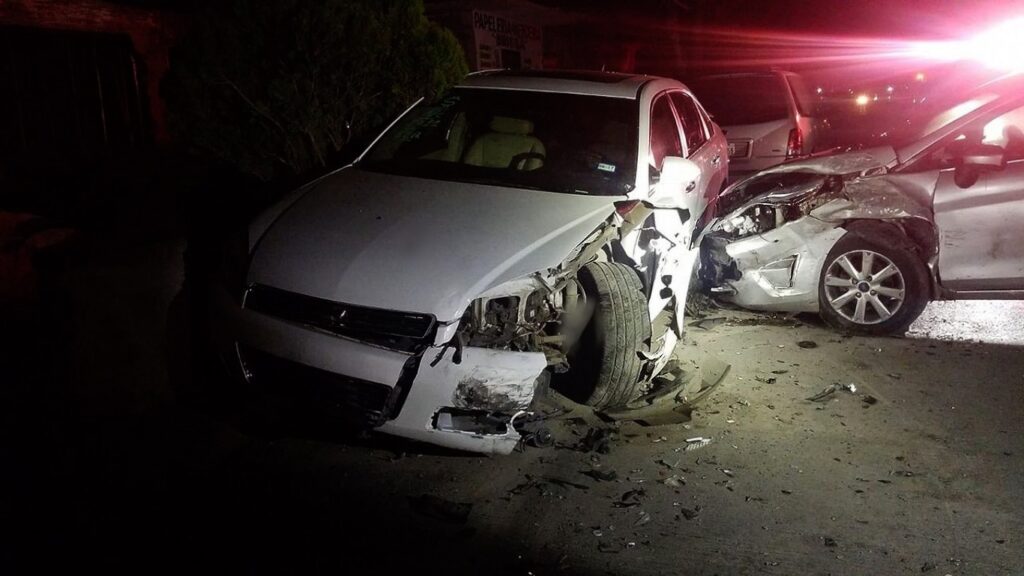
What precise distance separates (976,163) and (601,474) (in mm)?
3602

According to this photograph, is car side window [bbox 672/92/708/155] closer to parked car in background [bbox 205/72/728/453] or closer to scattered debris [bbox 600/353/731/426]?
parked car in background [bbox 205/72/728/453]

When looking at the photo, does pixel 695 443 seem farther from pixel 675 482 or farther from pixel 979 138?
pixel 979 138

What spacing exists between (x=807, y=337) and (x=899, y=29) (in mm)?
26385

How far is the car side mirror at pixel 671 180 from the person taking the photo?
4.46 meters

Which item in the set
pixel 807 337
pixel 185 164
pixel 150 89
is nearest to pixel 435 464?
pixel 807 337

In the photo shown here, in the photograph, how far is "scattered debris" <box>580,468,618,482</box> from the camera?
358 cm

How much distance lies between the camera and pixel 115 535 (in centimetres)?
303

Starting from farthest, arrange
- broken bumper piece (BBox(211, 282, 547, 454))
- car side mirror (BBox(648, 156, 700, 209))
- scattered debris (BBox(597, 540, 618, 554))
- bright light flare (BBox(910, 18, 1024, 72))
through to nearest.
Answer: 1. bright light flare (BBox(910, 18, 1024, 72))
2. car side mirror (BBox(648, 156, 700, 209))
3. broken bumper piece (BBox(211, 282, 547, 454))
4. scattered debris (BBox(597, 540, 618, 554))

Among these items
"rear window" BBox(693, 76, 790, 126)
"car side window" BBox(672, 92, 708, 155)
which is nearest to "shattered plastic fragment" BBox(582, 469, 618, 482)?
"car side window" BBox(672, 92, 708, 155)

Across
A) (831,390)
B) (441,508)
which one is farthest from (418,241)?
(831,390)

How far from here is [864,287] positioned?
548 cm

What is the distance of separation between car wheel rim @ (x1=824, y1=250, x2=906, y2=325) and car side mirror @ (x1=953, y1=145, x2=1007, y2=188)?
736 mm

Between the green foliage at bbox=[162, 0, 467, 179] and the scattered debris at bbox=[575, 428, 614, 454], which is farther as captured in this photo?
the green foliage at bbox=[162, 0, 467, 179]

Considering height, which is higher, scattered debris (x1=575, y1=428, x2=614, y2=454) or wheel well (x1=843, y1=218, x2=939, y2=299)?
wheel well (x1=843, y1=218, x2=939, y2=299)
